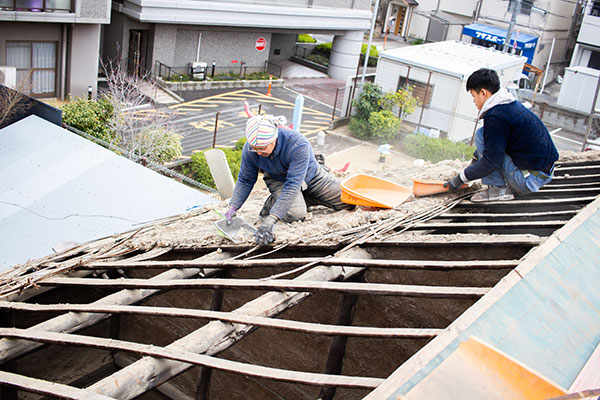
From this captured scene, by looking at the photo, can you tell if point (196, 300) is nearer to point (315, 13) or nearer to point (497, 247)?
point (497, 247)

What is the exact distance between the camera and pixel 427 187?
6.25 m

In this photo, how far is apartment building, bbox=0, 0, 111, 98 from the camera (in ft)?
65.6

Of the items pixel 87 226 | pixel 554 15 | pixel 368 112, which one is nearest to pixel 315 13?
pixel 368 112

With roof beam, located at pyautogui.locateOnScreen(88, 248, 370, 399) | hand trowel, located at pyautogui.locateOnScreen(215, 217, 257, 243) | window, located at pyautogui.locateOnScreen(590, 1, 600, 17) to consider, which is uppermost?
window, located at pyautogui.locateOnScreen(590, 1, 600, 17)

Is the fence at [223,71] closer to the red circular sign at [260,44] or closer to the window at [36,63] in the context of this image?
the red circular sign at [260,44]

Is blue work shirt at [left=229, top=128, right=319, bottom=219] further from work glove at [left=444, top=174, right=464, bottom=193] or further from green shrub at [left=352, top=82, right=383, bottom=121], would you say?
green shrub at [left=352, top=82, right=383, bottom=121]

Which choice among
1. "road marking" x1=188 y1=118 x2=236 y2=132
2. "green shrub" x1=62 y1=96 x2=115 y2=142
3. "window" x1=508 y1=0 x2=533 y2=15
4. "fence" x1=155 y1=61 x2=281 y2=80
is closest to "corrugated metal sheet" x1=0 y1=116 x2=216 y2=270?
"green shrub" x1=62 y1=96 x2=115 y2=142

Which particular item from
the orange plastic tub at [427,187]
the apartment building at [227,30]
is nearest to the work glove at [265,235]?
the orange plastic tub at [427,187]

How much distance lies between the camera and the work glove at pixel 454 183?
19.9 ft

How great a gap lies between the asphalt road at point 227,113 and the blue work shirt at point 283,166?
47.9ft

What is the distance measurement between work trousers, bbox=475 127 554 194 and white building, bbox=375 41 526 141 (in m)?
16.3

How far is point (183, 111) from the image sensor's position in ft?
79.7

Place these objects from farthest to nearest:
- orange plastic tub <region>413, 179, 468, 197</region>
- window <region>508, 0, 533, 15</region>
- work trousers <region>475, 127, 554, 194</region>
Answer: window <region>508, 0, 533, 15</region> < orange plastic tub <region>413, 179, 468, 197</region> < work trousers <region>475, 127, 554, 194</region>

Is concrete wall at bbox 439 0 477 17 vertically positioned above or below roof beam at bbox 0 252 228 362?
above
